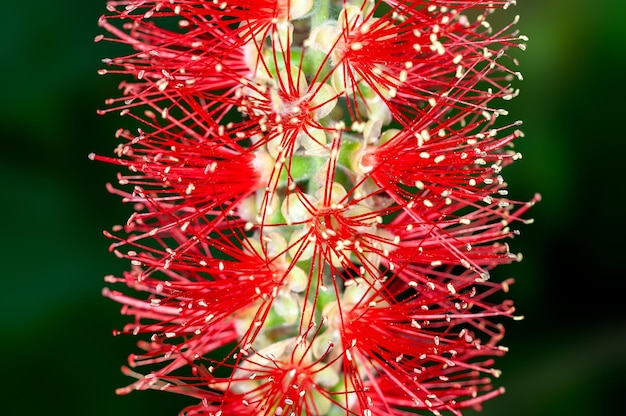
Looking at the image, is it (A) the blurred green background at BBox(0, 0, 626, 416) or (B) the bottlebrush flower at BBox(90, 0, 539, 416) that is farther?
(A) the blurred green background at BBox(0, 0, 626, 416)

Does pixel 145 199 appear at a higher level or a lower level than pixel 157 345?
higher

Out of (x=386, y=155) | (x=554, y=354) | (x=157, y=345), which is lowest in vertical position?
(x=157, y=345)

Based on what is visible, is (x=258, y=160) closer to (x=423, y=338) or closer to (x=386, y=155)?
(x=386, y=155)

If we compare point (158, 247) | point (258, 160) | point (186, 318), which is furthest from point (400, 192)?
point (158, 247)

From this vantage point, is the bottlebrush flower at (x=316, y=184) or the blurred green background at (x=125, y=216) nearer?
the bottlebrush flower at (x=316, y=184)
